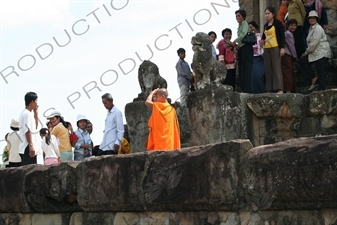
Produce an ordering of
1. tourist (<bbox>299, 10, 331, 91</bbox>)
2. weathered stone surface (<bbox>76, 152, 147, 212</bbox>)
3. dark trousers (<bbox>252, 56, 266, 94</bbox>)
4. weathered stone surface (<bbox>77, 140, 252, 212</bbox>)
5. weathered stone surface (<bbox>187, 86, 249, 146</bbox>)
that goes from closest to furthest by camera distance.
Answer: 1. weathered stone surface (<bbox>77, 140, 252, 212</bbox>)
2. weathered stone surface (<bbox>76, 152, 147, 212</bbox>)
3. weathered stone surface (<bbox>187, 86, 249, 146</bbox>)
4. tourist (<bbox>299, 10, 331, 91</bbox>)
5. dark trousers (<bbox>252, 56, 266, 94</bbox>)

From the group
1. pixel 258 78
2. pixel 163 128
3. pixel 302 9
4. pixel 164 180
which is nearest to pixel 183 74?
pixel 258 78

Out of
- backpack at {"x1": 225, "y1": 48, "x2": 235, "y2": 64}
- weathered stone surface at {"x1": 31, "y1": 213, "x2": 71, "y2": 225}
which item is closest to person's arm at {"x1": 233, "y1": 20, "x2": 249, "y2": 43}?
backpack at {"x1": 225, "y1": 48, "x2": 235, "y2": 64}

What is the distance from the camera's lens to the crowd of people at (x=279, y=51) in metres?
10.7

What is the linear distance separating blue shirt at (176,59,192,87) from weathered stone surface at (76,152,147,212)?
21.6 feet

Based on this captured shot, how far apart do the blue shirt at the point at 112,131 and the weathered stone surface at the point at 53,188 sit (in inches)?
116

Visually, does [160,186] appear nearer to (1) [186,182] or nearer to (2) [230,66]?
(1) [186,182]

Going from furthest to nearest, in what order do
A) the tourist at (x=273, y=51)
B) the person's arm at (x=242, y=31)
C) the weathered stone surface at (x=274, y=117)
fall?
1. the person's arm at (x=242, y=31)
2. the tourist at (x=273, y=51)
3. the weathered stone surface at (x=274, y=117)

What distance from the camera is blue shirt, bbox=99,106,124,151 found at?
9969mm

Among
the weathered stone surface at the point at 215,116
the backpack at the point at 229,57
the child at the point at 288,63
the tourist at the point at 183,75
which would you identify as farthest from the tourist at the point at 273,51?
the tourist at the point at 183,75

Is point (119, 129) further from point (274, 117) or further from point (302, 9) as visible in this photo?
point (302, 9)

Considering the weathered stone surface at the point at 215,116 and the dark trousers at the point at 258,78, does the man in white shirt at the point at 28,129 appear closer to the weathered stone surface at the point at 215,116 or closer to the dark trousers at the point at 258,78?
the weathered stone surface at the point at 215,116

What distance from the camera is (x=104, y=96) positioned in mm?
10078

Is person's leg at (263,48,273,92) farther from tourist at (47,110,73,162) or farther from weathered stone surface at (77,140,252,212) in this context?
weathered stone surface at (77,140,252,212)

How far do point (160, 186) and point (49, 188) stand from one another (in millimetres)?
1483
